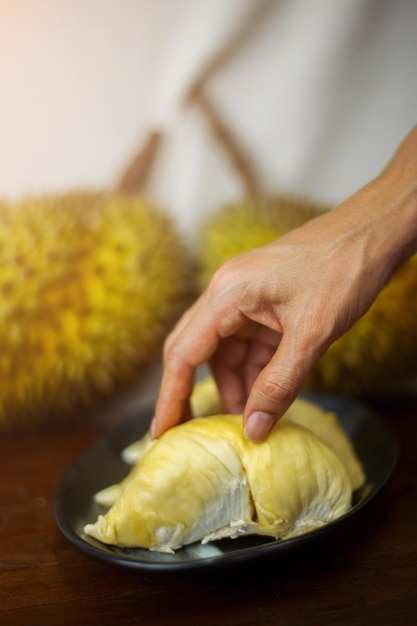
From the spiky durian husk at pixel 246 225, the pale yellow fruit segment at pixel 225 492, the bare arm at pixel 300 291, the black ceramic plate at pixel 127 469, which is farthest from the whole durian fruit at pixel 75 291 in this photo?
the pale yellow fruit segment at pixel 225 492

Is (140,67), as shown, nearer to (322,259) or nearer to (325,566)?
(322,259)

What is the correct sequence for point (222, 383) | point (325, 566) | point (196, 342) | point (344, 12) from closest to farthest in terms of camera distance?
point (325, 566) → point (196, 342) → point (222, 383) → point (344, 12)

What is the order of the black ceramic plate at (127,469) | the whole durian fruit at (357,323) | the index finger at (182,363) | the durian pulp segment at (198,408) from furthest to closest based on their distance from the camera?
the whole durian fruit at (357,323), the durian pulp segment at (198,408), the index finger at (182,363), the black ceramic plate at (127,469)

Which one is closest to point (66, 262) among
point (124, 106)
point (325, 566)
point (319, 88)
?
point (124, 106)

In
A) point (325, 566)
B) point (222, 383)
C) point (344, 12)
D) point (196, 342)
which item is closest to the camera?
point (325, 566)

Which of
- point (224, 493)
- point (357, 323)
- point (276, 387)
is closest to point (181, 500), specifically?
point (224, 493)

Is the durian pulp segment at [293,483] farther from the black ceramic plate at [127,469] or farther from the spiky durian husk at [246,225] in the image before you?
the spiky durian husk at [246,225]

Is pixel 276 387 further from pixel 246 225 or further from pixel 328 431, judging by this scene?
pixel 246 225
